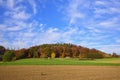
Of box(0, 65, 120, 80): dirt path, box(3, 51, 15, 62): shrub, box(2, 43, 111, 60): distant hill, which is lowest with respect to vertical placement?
box(0, 65, 120, 80): dirt path

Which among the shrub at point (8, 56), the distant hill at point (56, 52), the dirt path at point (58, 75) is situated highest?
the distant hill at point (56, 52)

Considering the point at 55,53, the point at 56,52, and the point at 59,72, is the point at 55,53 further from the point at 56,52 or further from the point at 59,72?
the point at 59,72

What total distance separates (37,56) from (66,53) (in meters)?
15.1

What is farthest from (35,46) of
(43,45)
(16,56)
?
(16,56)

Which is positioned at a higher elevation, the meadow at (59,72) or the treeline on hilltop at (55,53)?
the treeline on hilltop at (55,53)

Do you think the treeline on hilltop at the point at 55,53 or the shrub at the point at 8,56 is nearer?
the shrub at the point at 8,56

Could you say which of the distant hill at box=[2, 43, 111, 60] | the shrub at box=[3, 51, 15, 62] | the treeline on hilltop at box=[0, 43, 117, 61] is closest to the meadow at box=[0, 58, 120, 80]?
the shrub at box=[3, 51, 15, 62]

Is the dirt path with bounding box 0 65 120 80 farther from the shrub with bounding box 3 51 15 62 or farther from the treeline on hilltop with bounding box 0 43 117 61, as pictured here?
the treeline on hilltop with bounding box 0 43 117 61

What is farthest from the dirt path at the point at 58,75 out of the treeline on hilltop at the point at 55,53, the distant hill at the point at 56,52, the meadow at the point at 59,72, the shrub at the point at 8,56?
the distant hill at the point at 56,52

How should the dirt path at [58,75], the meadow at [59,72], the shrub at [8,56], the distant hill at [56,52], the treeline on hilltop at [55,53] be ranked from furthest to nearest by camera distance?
the distant hill at [56,52] < the treeline on hilltop at [55,53] < the shrub at [8,56] < the meadow at [59,72] < the dirt path at [58,75]

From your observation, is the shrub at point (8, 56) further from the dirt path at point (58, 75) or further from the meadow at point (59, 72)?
the dirt path at point (58, 75)

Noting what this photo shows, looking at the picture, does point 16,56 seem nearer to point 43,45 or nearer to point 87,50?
point 43,45

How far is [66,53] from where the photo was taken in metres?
115

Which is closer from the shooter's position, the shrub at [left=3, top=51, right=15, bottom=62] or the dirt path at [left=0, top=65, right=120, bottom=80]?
the dirt path at [left=0, top=65, right=120, bottom=80]
